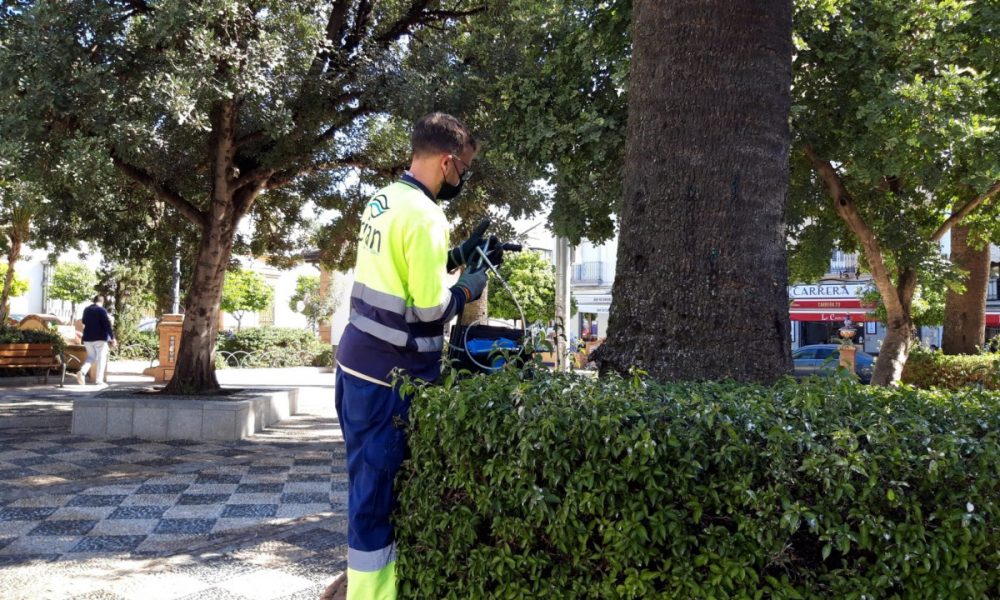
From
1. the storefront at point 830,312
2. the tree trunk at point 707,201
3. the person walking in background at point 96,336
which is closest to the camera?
the tree trunk at point 707,201

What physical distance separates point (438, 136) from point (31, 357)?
48.1 feet

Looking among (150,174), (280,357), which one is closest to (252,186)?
(150,174)

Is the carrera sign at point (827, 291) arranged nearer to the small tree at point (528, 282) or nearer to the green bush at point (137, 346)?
the small tree at point (528, 282)

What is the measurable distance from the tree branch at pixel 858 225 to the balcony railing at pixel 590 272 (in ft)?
122

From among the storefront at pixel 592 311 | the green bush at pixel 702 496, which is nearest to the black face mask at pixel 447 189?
the green bush at pixel 702 496

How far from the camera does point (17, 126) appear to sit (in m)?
6.90


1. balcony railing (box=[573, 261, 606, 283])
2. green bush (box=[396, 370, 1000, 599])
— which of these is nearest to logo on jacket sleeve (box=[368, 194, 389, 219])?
green bush (box=[396, 370, 1000, 599])

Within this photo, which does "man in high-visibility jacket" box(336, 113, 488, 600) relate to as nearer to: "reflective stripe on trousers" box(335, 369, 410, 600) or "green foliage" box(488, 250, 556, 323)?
"reflective stripe on trousers" box(335, 369, 410, 600)

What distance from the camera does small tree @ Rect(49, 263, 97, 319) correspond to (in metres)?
34.9

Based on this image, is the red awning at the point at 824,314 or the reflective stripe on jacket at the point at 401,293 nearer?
the reflective stripe on jacket at the point at 401,293

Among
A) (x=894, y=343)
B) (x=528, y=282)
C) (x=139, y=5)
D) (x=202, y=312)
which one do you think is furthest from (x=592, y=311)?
(x=139, y=5)

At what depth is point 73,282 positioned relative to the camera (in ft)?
115

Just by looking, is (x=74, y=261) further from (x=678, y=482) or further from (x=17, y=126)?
(x=678, y=482)

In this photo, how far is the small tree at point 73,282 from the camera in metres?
34.9
